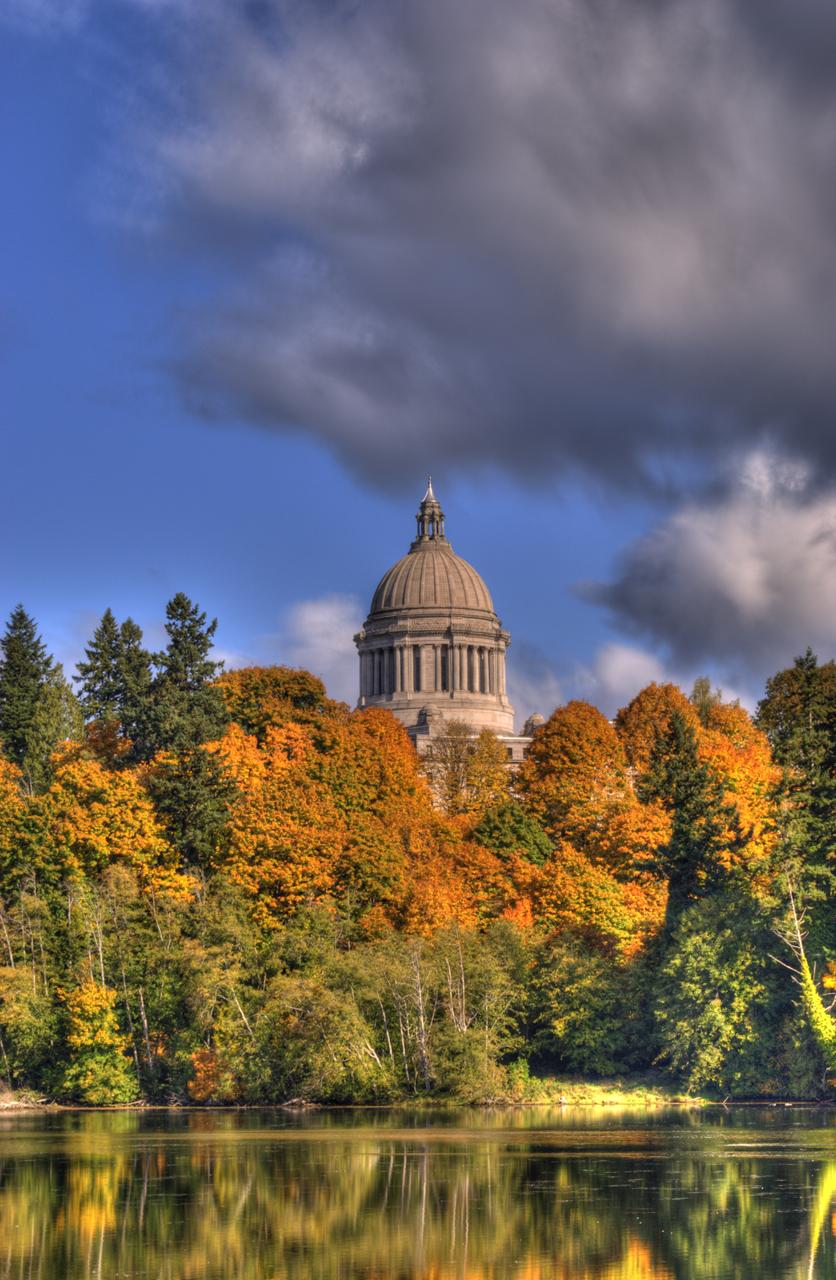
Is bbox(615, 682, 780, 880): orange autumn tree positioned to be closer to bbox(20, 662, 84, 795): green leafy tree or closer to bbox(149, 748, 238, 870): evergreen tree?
bbox(149, 748, 238, 870): evergreen tree

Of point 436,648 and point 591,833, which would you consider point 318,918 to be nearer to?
point 591,833

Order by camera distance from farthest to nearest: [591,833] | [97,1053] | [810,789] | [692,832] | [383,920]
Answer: [591,833] < [383,920] < [692,832] < [97,1053] < [810,789]

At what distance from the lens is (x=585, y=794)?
251 feet

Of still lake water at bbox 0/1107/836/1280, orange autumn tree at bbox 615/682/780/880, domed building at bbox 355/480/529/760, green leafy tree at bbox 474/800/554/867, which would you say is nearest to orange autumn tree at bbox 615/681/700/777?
orange autumn tree at bbox 615/682/780/880

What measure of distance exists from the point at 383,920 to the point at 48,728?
2878cm

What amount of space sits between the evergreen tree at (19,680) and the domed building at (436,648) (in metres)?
54.7

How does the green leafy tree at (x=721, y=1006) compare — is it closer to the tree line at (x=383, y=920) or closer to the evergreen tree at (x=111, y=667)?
the tree line at (x=383, y=920)

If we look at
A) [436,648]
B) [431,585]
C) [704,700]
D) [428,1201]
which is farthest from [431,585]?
[428,1201]

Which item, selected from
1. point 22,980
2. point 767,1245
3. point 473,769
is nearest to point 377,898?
point 22,980

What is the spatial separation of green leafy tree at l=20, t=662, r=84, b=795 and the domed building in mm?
54000

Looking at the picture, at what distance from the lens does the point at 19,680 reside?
9081 cm

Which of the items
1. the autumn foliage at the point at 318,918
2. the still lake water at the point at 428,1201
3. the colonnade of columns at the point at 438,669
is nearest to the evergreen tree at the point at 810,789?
the autumn foliage at the point at 318,918

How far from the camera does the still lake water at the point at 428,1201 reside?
81.6ft

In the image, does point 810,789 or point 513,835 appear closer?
point 810,789
